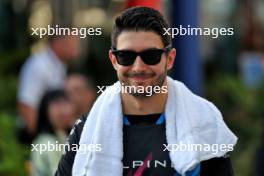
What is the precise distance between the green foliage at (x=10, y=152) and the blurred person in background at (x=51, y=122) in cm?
92

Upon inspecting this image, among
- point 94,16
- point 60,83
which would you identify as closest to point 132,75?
point 60,83

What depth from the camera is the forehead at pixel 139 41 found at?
4.19 m

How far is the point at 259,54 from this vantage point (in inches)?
446

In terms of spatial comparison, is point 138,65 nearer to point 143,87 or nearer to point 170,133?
point 143,87

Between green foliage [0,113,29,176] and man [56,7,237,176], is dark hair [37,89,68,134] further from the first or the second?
man [56,7,237,176]

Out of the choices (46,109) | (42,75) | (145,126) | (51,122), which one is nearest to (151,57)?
(145,126)

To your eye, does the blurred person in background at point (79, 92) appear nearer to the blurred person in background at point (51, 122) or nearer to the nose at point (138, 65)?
the blurred person in background at point (51, 122)

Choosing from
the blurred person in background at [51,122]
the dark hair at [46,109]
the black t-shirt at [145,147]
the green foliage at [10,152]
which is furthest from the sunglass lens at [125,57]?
the green foliage at [10,152]

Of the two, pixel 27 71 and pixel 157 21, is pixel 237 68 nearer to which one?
pixel 27 71

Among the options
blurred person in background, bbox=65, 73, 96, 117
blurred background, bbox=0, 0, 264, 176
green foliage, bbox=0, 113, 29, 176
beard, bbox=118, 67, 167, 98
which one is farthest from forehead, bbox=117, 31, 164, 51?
green foliage, bbox=0, 113, 29, 176

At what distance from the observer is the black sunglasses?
419 cm

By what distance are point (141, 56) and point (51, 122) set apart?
2226mm

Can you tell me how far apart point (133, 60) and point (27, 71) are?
12.7ft

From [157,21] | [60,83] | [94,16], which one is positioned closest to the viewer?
[157,21]
